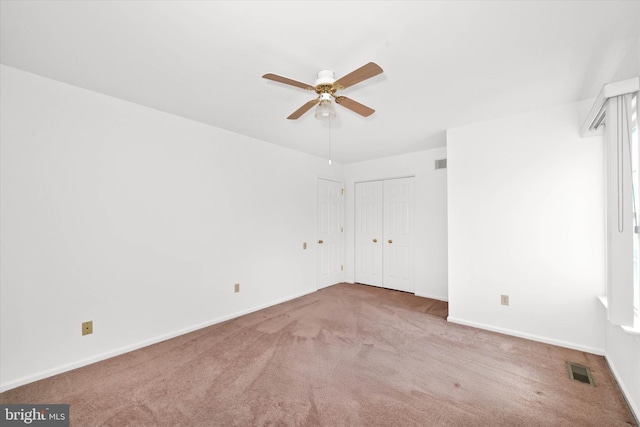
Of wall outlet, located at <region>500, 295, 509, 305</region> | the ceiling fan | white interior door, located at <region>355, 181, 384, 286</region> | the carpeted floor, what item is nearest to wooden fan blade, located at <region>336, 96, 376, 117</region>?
the ceiling fan

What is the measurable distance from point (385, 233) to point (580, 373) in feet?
10.0

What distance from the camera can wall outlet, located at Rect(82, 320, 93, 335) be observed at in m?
2.40

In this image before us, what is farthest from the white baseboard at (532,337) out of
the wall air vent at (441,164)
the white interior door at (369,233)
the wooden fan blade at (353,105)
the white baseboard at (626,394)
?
the wooden fan blade at (353,105)

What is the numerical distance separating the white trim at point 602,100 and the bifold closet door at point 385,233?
235 cm

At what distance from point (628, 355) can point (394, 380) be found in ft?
5.46

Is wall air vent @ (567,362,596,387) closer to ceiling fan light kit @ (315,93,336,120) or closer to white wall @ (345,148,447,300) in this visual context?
white wall @ (345,148,447,300)

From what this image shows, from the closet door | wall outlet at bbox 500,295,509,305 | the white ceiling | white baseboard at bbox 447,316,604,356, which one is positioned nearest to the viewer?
the white ceiling

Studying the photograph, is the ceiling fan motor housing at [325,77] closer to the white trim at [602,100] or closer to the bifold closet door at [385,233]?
the white trim at [602,100]

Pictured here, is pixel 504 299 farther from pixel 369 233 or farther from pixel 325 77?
pixel 325 77

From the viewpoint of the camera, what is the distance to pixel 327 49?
71.5 inches

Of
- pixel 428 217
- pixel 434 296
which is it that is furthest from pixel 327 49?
pixel 434 296

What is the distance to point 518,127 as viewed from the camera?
9.80 feet

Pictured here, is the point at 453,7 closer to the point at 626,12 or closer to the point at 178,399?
the point at 626,12

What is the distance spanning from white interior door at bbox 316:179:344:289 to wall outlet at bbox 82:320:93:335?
3161 millimetres
